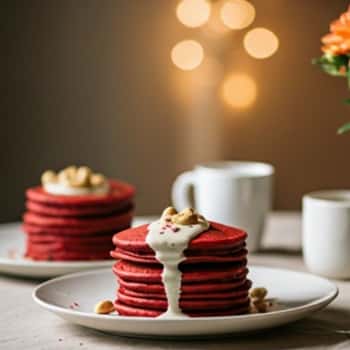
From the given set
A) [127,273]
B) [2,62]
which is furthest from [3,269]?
[2,62]

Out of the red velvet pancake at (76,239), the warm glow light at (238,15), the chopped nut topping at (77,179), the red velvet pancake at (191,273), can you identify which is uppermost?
the warm glow light at (238,15)

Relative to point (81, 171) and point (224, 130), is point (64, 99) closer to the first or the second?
point (224, 130)

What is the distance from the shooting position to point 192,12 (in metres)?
3.84

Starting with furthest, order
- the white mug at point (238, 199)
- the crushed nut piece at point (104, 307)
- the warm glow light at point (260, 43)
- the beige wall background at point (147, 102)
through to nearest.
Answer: the warm glow light at point (260, 43) < the beige wall background at point (147, 102) < the white mug at point (238, 199) < the crushed nut piece at point (104, 307)

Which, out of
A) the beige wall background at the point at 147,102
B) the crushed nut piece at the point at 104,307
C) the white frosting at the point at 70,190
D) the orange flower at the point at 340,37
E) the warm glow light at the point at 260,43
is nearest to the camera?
the crushed nut piece at the point at 104,307

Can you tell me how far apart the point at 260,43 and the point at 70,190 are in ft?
7.30

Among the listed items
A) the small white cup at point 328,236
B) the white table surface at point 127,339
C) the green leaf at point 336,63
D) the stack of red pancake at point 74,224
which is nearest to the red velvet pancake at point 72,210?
the stack of red pancake at point 74,224

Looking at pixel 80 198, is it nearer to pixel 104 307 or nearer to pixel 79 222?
pixel 79 222

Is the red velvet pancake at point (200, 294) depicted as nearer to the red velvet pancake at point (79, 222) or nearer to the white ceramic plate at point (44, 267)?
the white ceramic plate at point (44, 267)

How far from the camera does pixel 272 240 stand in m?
1.96

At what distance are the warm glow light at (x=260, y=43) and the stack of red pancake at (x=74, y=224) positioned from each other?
2197mm

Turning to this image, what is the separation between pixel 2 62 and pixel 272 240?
1.87m

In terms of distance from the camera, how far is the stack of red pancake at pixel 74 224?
163 centimetres

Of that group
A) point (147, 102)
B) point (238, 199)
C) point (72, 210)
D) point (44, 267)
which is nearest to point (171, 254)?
point (44, 267)
